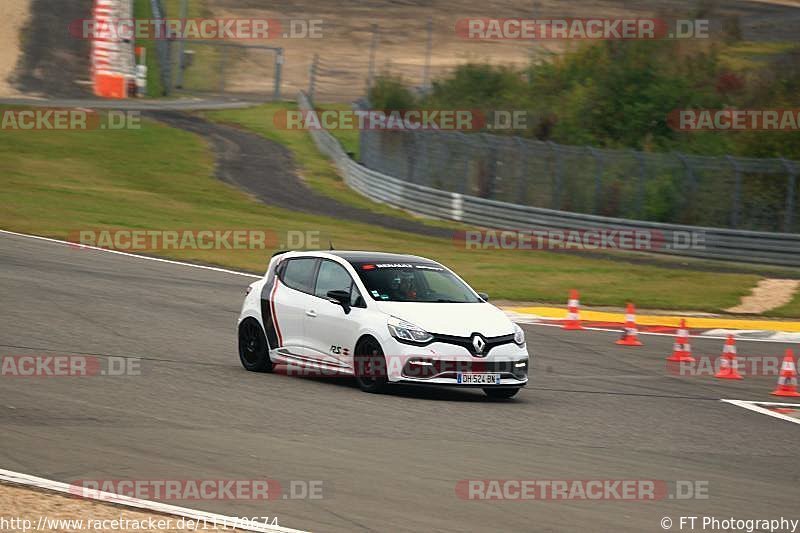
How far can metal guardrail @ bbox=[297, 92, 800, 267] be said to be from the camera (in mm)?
33188

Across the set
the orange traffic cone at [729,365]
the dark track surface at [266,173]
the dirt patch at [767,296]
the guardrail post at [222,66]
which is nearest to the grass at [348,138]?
the dark track surface at [266,173]

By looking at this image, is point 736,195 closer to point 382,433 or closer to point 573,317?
point 573,317

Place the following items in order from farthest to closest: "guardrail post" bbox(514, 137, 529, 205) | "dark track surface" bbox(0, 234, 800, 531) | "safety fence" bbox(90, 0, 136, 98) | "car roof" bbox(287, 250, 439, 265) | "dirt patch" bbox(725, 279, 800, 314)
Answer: "safety fence" bbox(90, 0, 136, 98) → "guardrail post" bbox(514, 137, 529, 205) → "dirt patch" bbox(725, 279, 800, 314) → "car roof" bbox(287, 250, 439, 265) → "dark track surface" bbox(0, 234, 800, 531)

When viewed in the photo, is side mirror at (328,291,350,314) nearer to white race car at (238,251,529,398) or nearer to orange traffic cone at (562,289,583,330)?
white race car at (238,251,529,398)

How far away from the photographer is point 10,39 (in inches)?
2520

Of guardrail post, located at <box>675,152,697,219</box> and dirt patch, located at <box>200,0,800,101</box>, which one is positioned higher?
dirt patch, located at <box>200,0,800,101</box>

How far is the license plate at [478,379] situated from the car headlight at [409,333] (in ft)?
1.73

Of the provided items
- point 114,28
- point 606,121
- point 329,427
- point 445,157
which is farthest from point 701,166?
point 114,28

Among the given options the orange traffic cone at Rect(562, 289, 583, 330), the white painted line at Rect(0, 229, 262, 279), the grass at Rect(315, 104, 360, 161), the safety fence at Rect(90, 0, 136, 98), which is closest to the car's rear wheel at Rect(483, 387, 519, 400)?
the orange traffic cone at Rect(562, 289, 583, 330)

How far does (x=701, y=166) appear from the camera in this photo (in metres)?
34.3

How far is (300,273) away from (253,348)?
3.48ft

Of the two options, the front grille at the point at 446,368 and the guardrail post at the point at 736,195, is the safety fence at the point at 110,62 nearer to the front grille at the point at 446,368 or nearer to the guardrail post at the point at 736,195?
the guardrail post at the point at 736,195

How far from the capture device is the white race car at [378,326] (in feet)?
45.0

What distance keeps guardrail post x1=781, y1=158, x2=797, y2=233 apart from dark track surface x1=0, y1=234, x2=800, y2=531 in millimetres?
15855
